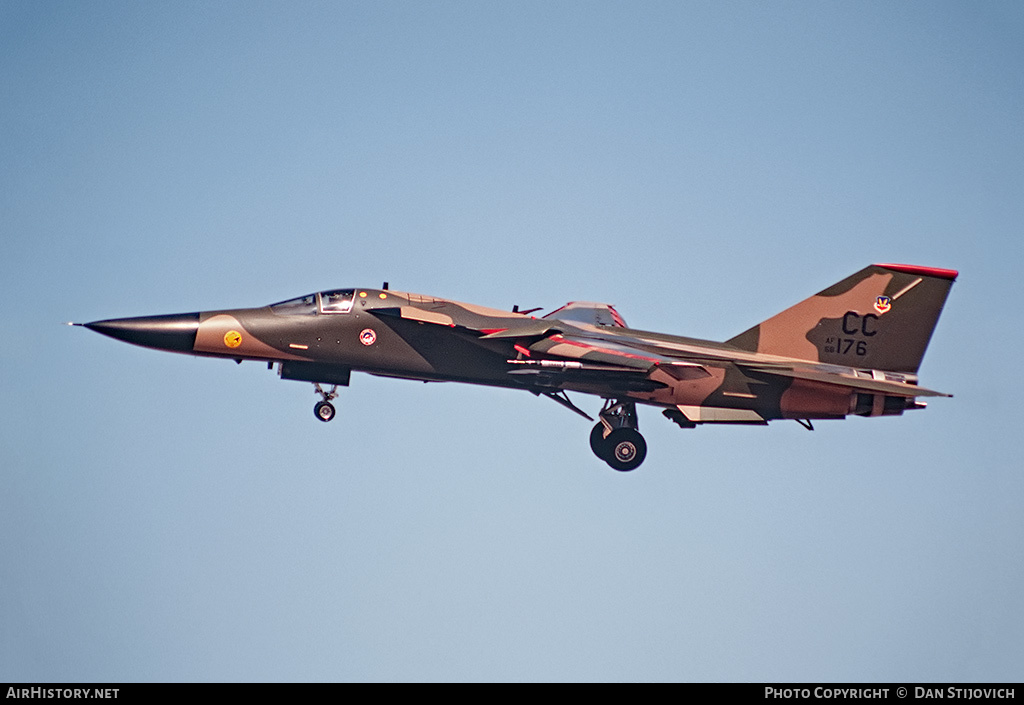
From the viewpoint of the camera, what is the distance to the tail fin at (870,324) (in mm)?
34500

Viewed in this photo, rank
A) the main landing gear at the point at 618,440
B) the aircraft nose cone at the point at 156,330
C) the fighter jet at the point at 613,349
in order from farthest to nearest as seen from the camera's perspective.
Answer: the main landing gear at the point at 618,440 < the fighter jet at the point at 613,349 < the aircraft nose cone at the point at 156,330

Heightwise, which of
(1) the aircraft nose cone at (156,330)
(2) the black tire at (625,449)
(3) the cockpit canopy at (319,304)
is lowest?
(2) the black tire at (625,449)

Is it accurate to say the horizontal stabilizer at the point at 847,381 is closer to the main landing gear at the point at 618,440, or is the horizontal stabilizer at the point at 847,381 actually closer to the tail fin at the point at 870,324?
the tail fin at the point at 870,324

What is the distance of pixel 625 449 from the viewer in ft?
111

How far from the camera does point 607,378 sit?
32375 mm

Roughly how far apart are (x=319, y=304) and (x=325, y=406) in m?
2.21

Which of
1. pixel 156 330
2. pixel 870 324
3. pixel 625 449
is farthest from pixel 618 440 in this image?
pixel 156 330

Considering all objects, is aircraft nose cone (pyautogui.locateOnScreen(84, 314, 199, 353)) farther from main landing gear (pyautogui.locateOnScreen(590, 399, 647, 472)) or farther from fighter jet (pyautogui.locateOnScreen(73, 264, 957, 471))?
main landing gear (pyautogui.locateOnScreen(590, 399, 647, 472))

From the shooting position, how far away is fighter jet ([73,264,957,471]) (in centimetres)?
3152

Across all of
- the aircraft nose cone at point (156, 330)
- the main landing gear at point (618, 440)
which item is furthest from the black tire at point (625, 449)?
the aircraft nose cone at point (156, 330)

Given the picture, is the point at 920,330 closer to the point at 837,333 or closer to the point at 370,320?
the point at 837,333

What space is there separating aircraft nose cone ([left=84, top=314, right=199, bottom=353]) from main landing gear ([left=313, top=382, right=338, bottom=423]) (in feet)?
9.51
